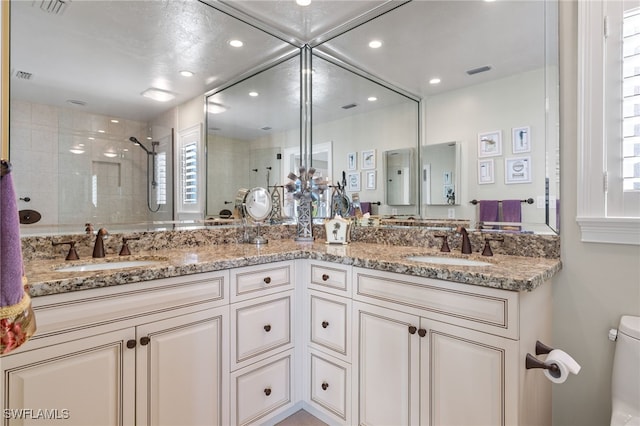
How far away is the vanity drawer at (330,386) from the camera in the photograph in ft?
5.28

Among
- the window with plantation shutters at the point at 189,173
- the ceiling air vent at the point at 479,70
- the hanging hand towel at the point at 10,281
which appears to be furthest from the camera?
the window with plantation shutters at the point at 189,173

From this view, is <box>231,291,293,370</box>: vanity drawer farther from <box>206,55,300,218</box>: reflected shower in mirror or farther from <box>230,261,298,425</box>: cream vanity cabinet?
<box>206,55,300,218</box>: reflected shower in mirror

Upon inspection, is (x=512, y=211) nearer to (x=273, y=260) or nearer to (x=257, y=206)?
(x=273, y=260)

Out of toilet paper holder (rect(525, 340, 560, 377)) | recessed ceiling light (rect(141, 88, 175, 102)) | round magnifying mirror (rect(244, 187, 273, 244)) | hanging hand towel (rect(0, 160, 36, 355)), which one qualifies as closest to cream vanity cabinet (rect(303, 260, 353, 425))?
round magnifying mirror (rect(244, 187, 273, 244))

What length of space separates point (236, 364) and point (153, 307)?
510 mm

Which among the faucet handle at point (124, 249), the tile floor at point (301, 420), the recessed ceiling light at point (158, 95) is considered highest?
the recessed ceiling light at point (158, 95)

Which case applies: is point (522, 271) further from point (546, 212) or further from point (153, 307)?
point (153, 307)

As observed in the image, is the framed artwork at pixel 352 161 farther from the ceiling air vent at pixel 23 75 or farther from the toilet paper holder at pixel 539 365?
the ceiling air vent at pixel 23 75

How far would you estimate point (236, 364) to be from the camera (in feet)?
4.96

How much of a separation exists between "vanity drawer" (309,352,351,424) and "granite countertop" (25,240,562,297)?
55 cm

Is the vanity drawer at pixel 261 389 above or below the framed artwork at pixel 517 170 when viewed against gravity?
below

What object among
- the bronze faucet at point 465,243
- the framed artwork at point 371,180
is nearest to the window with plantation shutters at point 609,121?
the bronze faucet at point 465,243

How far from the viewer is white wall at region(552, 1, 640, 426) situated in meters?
1.33

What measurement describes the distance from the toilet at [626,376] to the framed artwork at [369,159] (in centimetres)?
162
